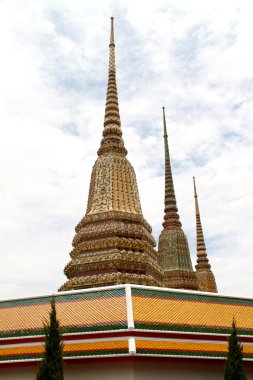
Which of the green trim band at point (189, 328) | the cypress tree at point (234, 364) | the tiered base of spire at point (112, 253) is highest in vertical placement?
the tiered base of spire at point (112, 253)

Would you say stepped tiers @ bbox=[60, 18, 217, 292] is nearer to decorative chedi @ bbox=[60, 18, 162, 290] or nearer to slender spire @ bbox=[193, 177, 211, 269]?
decorative chedi @ bbox=[60, 18, 162, 290]

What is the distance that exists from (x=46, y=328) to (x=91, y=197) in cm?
1092

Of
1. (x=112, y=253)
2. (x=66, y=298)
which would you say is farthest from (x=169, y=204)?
(x=66, y=298)

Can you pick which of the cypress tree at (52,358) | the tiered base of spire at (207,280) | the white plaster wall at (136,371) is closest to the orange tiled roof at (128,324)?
the white plaster wall at (136,371)

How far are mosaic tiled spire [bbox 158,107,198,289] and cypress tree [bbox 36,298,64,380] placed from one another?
16732mm

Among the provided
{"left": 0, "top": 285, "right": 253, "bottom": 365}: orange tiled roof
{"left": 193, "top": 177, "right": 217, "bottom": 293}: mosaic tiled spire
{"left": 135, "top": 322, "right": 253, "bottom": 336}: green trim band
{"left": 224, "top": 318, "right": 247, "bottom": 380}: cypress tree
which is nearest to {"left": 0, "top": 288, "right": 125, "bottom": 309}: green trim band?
{"left": 0, "top": 285, "right": 253, "bottom": 365}: orange tiled roof

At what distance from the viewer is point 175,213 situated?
30578mm

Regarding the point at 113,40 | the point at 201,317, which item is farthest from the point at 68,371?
the point at 113,40

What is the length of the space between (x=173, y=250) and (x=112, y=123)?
29.3ft

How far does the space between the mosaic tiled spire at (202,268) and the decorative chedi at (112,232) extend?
44.8ft

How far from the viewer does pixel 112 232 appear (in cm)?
1959

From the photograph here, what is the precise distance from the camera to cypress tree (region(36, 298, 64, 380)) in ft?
35.2

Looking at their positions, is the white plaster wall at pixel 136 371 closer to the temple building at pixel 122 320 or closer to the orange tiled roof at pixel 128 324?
the temple building at pixel 122 320

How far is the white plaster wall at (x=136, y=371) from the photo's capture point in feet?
41.3
